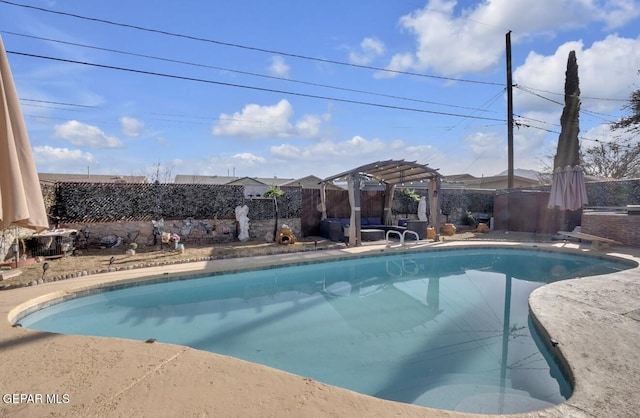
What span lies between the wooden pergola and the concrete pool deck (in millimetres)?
7297

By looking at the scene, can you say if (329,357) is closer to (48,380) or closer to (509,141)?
(48,380)

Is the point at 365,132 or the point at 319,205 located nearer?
the point at 319,205

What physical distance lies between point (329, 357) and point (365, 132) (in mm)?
15227

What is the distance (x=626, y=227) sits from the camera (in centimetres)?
1044

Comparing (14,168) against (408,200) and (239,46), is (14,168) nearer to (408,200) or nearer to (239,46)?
(239,46)

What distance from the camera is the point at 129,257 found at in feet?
29.6

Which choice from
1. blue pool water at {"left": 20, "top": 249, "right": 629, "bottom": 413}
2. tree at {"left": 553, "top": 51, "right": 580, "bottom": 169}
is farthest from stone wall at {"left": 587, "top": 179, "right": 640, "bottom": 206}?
blue pool water at {"left": 20, "top": 249, "right": 629, "bottom": 413}

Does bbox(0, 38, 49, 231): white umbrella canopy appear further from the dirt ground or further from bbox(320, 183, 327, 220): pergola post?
bbox(320, 183, 327, 220): pergola post

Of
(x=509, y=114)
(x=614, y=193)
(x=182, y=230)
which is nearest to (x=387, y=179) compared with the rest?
(x=509, y=114)

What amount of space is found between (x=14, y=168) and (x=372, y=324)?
188 inches

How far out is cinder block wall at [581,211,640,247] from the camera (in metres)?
10.2

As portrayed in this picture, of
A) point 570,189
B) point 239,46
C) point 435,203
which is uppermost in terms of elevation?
point 239,46

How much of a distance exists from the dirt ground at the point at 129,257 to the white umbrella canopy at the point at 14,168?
472 centimetres

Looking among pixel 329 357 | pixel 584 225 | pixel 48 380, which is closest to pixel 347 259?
pixel 329 357
